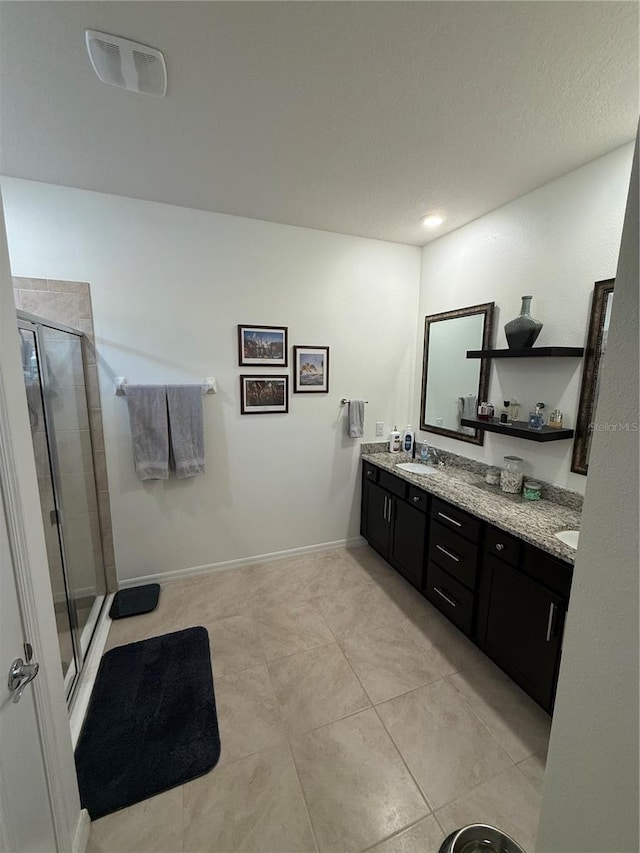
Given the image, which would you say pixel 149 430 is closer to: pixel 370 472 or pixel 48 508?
pixel 48 508

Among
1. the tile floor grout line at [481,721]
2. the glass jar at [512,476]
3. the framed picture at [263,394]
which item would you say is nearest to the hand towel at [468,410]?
the glass jar at [512,476]

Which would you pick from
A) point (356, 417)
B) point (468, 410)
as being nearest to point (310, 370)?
point (356, 417)

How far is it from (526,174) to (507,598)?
233cm

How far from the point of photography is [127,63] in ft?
4.17

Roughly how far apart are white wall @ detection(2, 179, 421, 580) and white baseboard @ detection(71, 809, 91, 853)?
152cm

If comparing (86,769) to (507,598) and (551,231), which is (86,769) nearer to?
(507,598)

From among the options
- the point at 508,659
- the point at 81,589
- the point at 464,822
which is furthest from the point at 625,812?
the point at 81,589

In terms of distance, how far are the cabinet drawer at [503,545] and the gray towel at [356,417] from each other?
1390 millimetres

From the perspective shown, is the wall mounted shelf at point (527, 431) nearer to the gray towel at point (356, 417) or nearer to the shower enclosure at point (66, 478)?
the gray towel at point (356, 417)

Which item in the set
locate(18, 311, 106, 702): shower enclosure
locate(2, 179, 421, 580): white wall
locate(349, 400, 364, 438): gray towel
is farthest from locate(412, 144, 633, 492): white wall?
locate(18, 311, 106, 702): shower enclosure

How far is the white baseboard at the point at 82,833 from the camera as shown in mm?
1164

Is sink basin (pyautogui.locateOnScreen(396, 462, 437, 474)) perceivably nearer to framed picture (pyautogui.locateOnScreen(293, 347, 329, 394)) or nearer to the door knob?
framed picture (pyautogui.locateOnScreen(293, 347, 329, 394))

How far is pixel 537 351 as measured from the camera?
1950 millimetres

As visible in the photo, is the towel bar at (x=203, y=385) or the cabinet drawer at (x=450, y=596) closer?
the cabinet drawer at (x=450, y=596)
